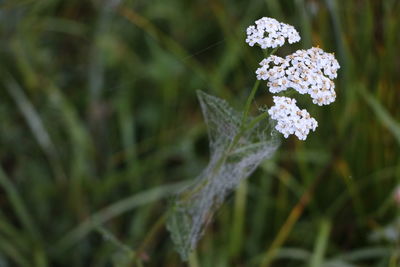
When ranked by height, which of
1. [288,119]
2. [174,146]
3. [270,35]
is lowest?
[288,119]

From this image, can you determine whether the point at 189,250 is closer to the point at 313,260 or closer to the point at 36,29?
the point at 313,260

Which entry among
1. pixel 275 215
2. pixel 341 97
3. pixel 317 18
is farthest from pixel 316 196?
pixel 317 18

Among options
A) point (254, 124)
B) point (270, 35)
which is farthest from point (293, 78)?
point (254, 124)

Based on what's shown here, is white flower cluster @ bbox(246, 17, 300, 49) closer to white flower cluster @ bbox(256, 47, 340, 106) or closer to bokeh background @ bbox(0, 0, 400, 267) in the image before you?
white flower cluster @ bbox(256, 47, 340, 106)

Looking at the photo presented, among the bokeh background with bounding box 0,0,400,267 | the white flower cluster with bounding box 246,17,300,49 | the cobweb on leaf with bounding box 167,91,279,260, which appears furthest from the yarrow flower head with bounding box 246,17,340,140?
the bokeh background with bounding box 0,0,400,267

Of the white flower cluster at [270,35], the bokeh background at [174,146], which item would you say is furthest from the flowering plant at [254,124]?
the bokeh background at [174,146]

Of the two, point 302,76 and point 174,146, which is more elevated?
point 174,146

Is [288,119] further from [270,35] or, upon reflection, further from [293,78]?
[270,35]

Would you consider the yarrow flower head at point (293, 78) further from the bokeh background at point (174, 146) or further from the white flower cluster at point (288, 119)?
the bokeh background at point (174, 146)
